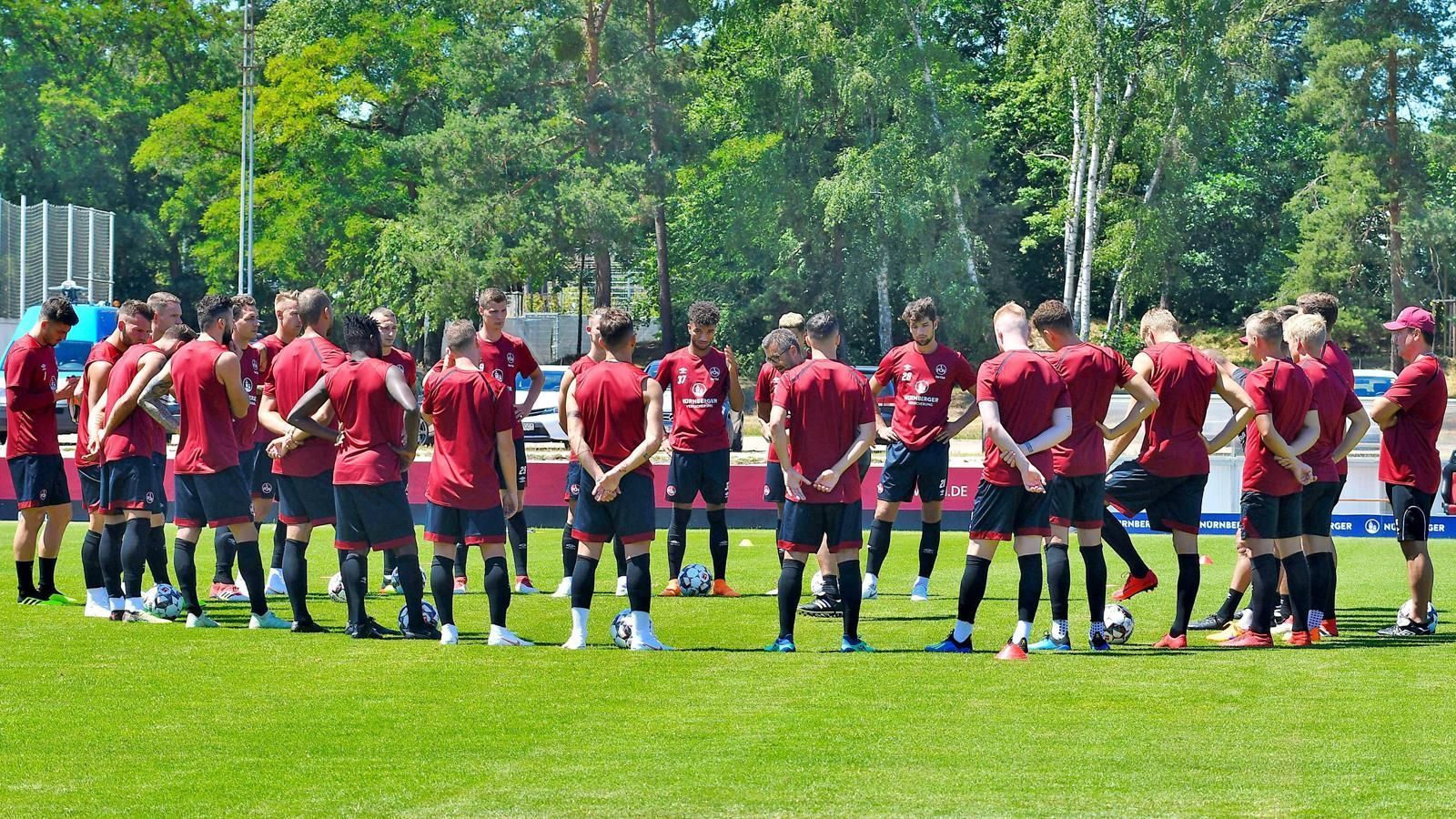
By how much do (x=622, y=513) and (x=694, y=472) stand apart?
308 centimetres

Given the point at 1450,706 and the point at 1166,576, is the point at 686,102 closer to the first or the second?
the point at 1166,576

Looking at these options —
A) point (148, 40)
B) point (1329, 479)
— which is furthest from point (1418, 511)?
point (148, 40)

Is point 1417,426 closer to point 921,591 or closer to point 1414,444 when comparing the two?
point 1414,444

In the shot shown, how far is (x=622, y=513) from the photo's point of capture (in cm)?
951

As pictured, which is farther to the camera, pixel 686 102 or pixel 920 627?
pixel 686 102

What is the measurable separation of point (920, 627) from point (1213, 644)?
6.12 ft

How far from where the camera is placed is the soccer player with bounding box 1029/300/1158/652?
966cm

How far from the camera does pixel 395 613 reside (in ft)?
38.4

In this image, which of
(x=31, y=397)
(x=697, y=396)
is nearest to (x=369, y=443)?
(x=31, y=397)

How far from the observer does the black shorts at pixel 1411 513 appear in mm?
10477

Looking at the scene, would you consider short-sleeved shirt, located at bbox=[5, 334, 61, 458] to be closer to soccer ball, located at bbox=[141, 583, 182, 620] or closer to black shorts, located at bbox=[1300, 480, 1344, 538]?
soccer ball, located at bbox=[141, 583, 182, 620]

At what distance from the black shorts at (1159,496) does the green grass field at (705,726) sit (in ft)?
2.61

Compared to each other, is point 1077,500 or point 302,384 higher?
point 302,384

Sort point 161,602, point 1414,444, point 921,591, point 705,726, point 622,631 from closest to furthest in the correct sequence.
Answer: point 705,726, point 622,631, point 1414,444, point 161,602, point 921,591
